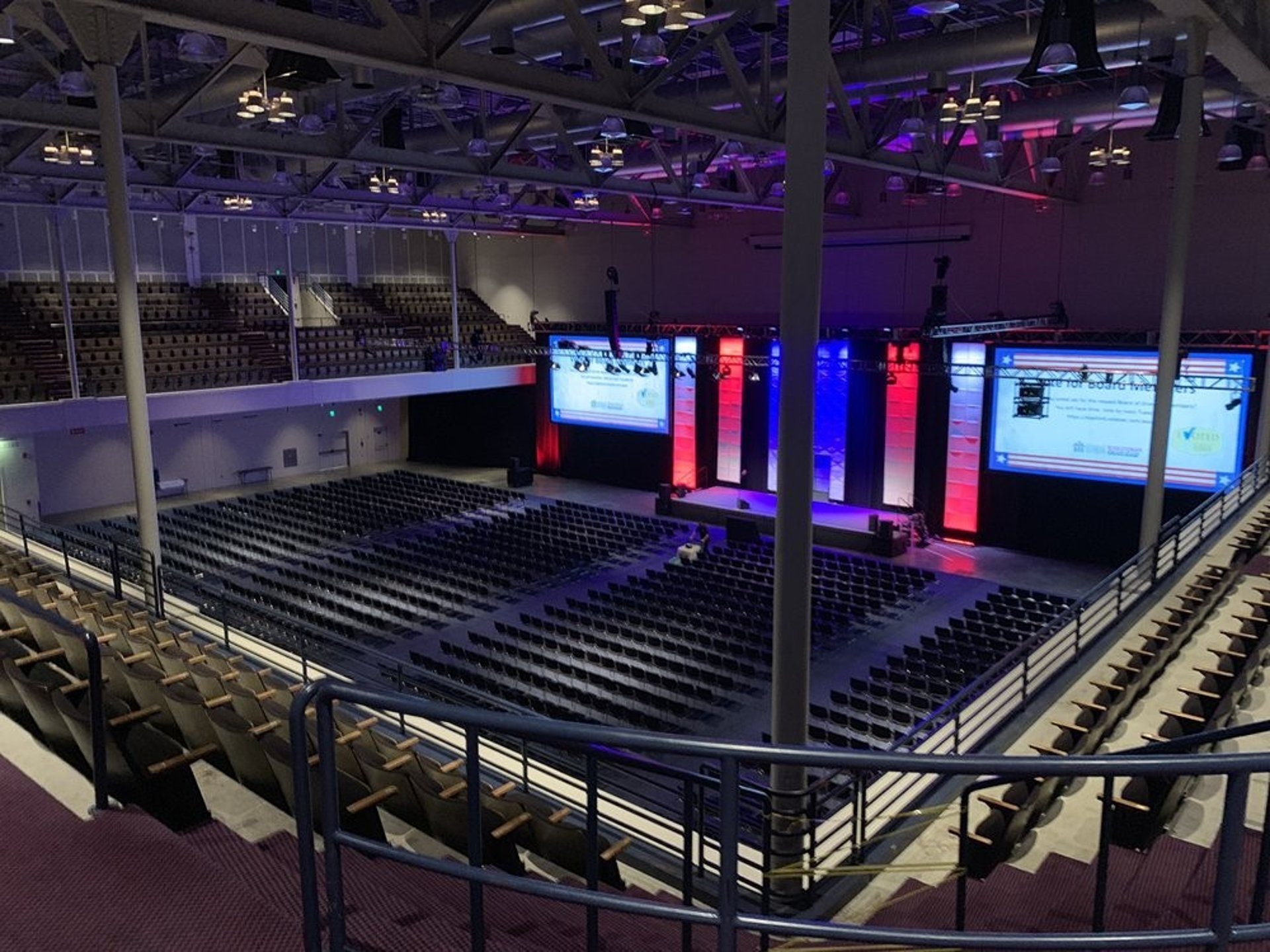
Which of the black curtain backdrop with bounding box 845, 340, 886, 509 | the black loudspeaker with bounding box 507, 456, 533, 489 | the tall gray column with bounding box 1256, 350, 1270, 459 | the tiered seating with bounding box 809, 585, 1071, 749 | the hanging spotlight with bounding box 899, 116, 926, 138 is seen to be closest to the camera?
the tiered seating with bounding box 809, 585, 1071, 749

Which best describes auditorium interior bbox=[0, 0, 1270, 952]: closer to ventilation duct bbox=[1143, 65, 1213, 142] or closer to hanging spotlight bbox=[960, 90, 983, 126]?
ventilation duct bbox=[1143, 65, 1213, 142]

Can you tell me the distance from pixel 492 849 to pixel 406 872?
1572 millimetres

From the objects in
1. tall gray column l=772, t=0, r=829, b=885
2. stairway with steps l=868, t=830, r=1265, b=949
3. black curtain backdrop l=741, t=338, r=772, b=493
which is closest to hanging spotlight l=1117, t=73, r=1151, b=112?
tall gray column l=772, t=0, r=829, b=885

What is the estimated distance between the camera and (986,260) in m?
22.0

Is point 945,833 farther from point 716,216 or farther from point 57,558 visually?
point 716,216

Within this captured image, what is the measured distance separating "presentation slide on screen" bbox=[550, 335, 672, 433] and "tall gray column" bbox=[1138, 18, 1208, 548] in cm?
1469

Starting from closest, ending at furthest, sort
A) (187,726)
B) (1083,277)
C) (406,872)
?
(406,872), (187,726), (1083,277)

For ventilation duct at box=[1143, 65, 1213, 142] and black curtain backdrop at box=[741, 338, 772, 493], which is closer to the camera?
ventilation duct at box=[1143, 65, 1213, 142]

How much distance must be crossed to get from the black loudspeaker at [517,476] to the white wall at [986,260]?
5627 mm

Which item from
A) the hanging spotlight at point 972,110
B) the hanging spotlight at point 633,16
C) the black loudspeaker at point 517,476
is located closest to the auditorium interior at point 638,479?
the hanging spotlight at point 633,16

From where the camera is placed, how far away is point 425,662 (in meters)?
13.4

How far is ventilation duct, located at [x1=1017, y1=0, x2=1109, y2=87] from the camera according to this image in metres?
7.11

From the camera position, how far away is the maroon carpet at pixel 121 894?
2783 millimetres

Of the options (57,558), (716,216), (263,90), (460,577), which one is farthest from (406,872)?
(716,216)
